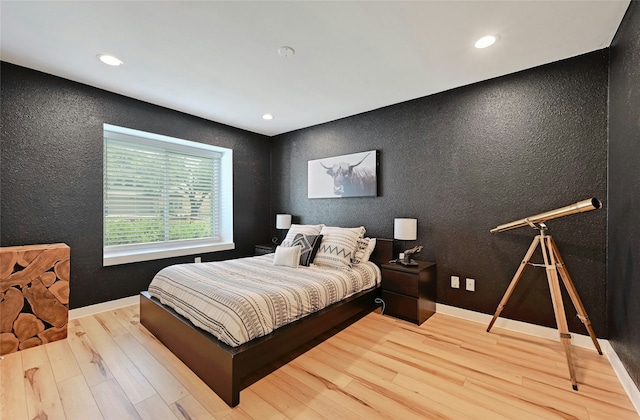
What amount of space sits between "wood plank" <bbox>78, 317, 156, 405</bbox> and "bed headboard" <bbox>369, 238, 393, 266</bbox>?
2611 mm

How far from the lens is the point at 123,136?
137 inches

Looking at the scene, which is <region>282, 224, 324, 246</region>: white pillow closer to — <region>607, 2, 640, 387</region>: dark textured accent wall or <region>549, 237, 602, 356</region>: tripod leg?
<region>549, 237, 602, 356</region>: tripod leg

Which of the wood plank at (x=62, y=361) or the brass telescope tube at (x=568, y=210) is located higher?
the brass telescope tube at (x=568, y=210)

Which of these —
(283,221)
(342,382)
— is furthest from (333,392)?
(283,221)

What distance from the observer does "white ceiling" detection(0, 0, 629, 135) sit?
1853 mm

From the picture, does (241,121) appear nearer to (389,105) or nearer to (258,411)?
(389,105)

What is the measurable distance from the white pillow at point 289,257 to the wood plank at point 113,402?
1.70 meters

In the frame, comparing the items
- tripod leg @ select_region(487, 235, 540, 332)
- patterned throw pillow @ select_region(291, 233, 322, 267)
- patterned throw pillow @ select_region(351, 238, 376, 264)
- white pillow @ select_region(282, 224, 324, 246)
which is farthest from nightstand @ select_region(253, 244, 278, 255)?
tripod leg @ select_region(487, 235, 540, 332)

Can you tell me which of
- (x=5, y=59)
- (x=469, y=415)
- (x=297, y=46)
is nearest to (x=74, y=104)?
(x=5, y=59)

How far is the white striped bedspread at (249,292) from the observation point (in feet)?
6.19

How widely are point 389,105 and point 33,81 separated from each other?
392 cm

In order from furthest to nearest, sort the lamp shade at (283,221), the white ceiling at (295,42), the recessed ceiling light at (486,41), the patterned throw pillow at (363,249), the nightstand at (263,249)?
the lamp shade at (283,221) < the nightstand at (263,249) < the patterned throw pillow at (363,249) < the recessed ceiling light at (486,41) < the white ceiling at (295,42)

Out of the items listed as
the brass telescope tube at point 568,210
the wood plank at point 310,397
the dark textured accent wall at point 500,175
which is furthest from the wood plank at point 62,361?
the brass telescope tube at point 568,210

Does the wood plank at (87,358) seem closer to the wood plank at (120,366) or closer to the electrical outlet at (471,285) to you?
the wood plank at (120,366)
